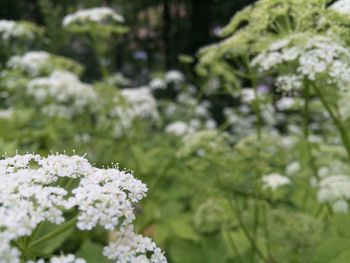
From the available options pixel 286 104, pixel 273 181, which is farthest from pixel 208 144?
pixel 286 104

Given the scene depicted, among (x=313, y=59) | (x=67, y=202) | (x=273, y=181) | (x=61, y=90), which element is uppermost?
(x=61, y=90)

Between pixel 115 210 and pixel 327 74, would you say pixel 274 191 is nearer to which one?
pixel 327 74

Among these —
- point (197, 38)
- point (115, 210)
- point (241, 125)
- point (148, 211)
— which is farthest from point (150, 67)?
point (115, 210)

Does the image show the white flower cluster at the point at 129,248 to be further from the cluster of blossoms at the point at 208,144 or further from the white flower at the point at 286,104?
the white flower at the point at 286,104

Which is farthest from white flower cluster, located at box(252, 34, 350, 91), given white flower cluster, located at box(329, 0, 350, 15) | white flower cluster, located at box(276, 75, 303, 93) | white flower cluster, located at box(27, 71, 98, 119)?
white flower cluster, located at box(27, 71, 98, 119)

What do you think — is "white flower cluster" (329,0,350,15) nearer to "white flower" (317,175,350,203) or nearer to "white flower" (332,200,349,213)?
"white flower" (317,175,350,203)

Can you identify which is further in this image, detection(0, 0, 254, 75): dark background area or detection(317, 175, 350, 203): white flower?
detection(0, 0, 254, 75): dark background area

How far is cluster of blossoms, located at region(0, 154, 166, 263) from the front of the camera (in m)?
1.37

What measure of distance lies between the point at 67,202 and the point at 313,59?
5.46ft

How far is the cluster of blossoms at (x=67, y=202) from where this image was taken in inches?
54.0

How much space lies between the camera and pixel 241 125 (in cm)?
744

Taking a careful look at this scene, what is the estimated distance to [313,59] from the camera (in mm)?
2668

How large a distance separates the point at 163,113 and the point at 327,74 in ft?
18.3

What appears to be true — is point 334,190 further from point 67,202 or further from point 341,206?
point 67,202
